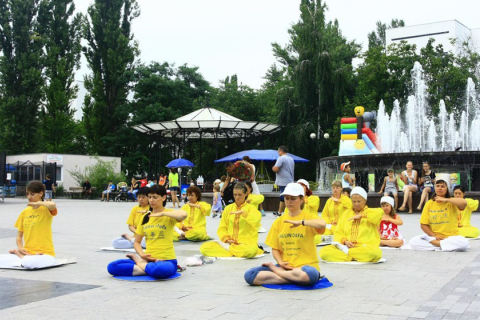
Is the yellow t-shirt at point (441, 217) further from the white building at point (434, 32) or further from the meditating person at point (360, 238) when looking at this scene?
the white building at point (434, 32)

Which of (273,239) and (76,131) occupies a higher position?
(76,131)

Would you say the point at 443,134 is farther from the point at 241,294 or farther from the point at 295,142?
the point at 241,294

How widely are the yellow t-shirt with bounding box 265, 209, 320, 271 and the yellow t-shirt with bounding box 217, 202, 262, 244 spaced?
2.43m

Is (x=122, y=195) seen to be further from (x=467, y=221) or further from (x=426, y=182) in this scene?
(x=467, y=221)

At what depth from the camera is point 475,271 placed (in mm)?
7258

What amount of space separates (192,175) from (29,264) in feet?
140

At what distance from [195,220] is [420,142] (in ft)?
88.3

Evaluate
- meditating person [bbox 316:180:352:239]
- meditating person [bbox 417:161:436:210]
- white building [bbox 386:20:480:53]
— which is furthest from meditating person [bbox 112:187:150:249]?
white building [bbox 386:20:480:53]

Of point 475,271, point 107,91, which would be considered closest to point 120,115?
point 107,91

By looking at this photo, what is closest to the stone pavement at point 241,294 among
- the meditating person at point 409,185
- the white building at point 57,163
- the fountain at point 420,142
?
the meditating person at point 409,185

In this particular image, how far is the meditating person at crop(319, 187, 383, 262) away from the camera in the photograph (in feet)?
26.7

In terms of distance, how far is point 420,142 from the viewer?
35125 millimetres

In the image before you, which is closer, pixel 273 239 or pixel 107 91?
pixel 273 239

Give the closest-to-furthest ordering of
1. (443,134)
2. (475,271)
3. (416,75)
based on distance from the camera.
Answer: (475,271) < (443,134) < (416,75)
